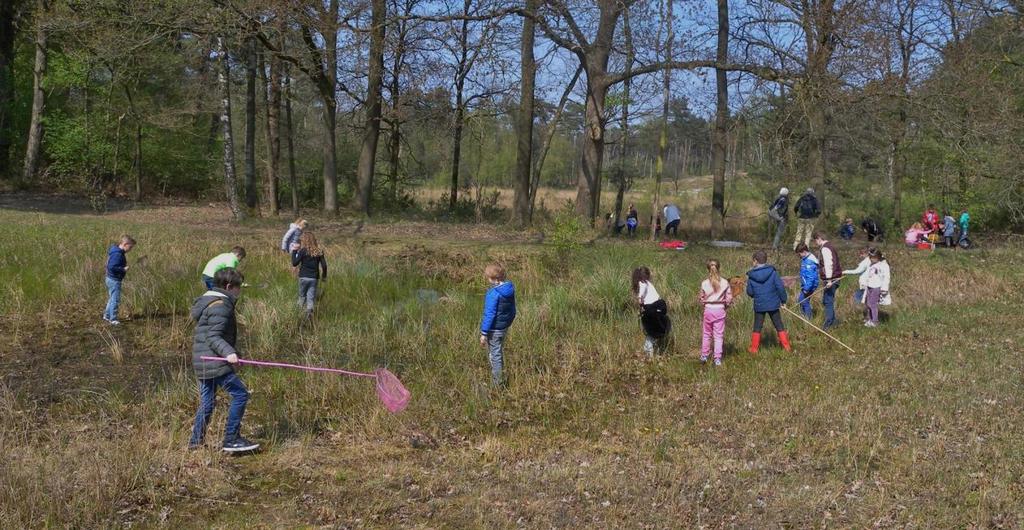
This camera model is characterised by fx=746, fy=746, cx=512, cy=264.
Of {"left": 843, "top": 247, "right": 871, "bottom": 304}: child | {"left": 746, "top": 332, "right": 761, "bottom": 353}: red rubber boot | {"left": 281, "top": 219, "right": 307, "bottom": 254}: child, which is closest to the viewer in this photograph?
{"left": 746, "top": 332, "right": 761, "bottom": 353}: red rubber boot

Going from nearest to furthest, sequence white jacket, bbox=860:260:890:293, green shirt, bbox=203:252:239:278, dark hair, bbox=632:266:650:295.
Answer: dark hair, bbox=632:266:650:295, green shirt, bbox=203:252:239:278, white jacket, bbox=860:260:890:293

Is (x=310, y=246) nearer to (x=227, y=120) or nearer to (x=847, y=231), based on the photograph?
(x=227, y=120)

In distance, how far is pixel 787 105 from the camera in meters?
18.0

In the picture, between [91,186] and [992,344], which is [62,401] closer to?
[992,344]

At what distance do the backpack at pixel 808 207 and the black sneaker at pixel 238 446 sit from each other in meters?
13.3

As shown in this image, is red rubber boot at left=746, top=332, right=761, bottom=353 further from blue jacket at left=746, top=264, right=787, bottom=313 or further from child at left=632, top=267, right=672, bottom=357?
child at left=632, top=267, right=672, bottom=357

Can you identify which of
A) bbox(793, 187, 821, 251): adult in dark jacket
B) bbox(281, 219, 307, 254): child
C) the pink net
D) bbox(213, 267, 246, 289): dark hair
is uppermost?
bbox(793, 187, 821, 251): adult in dark jacket

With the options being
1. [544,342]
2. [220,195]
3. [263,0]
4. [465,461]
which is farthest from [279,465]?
[220,195]

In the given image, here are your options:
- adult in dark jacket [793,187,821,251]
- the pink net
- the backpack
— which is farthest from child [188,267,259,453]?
the backpack

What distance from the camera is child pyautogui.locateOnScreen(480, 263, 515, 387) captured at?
869cm

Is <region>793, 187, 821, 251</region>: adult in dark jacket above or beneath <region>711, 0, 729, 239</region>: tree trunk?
beneath

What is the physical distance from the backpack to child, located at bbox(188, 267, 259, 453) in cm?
1329

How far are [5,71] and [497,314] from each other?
27.1m

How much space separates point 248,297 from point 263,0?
815 centimetres
